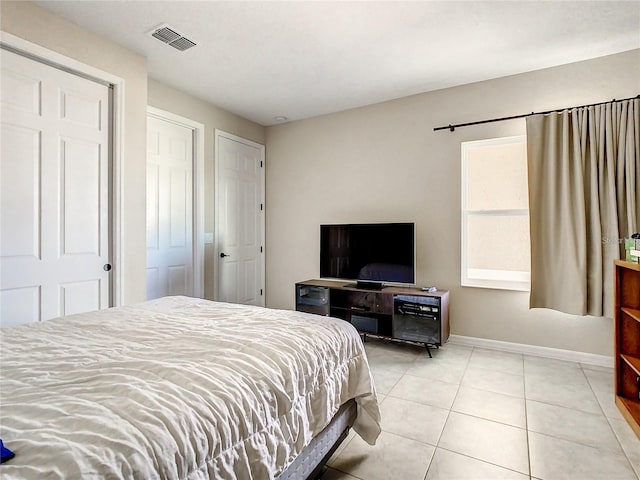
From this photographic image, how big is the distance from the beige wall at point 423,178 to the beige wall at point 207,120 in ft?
2.42

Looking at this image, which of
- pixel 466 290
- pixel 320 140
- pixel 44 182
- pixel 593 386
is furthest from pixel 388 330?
pixel 44 182

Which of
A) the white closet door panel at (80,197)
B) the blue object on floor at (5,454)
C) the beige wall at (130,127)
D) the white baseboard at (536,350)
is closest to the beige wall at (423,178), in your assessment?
the white baseboard at (536,350)

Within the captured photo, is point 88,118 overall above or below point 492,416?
above

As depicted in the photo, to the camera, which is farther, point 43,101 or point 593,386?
point 593,386

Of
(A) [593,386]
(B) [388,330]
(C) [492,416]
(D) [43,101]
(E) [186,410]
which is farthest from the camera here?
(B) [388,330]

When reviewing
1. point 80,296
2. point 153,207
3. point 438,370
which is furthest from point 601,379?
point 153,207

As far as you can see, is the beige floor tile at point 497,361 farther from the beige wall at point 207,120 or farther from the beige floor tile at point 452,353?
the beige wall at point 207,120

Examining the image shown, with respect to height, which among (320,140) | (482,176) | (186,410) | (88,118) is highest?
(320,140)

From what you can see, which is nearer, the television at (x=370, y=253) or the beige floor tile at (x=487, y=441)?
the beige floor tile at (x=487, y=441)

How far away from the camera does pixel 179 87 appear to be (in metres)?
3.46

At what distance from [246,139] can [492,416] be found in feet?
13.1

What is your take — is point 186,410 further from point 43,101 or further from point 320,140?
point 320,140

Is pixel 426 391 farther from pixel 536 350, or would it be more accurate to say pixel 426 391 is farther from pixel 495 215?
pixel 495 215

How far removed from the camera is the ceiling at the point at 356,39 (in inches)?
88.5
